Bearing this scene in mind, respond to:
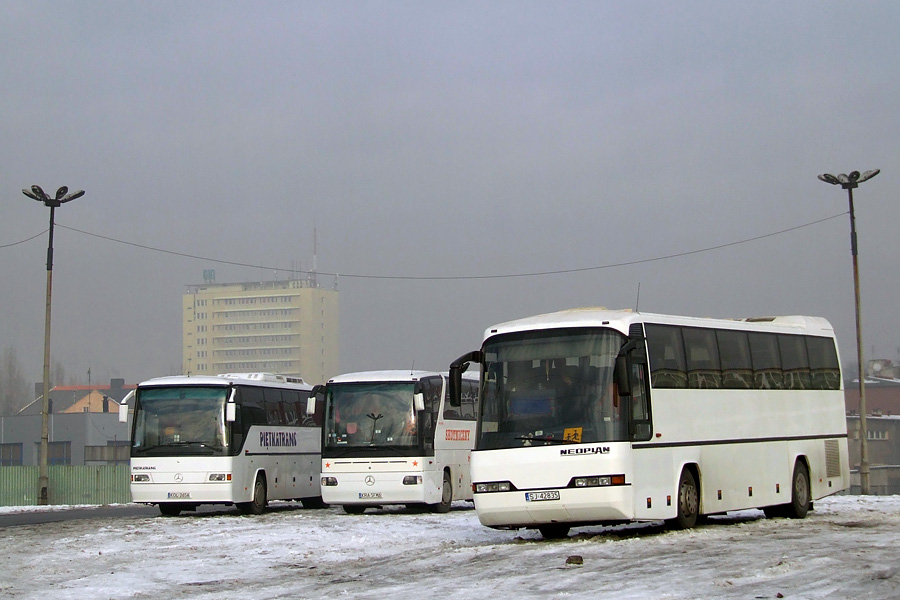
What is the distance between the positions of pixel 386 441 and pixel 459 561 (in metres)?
13.4

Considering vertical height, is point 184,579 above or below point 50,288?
below

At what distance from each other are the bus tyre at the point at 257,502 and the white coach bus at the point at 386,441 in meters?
2.30

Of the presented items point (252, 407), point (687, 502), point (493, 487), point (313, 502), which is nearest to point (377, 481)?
point (252, 407)

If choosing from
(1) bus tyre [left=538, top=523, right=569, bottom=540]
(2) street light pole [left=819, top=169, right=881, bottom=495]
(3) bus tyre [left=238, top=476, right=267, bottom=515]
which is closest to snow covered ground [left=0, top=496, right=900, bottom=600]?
(1) bus tyre [left=538, top=523, right=569, bottom=540]

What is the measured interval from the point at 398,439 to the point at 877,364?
107 m

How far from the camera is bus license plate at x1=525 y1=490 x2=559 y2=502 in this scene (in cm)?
1730

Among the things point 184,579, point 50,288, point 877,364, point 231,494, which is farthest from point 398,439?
point 877,364

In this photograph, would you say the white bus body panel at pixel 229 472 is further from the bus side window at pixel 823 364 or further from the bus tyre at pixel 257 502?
the bus side window at pixel 823 364

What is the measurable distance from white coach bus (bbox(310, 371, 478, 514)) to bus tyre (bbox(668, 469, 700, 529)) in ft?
29.9

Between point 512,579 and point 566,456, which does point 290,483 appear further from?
point 512,579

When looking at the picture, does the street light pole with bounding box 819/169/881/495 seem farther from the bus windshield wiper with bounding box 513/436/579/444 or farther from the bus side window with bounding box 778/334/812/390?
the bus windshield wiper with bounding box 513/436/579/444

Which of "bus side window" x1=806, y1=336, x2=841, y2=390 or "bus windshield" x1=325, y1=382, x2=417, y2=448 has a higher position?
"bus side window" x1=806, y1=336, x2=841, y2=390

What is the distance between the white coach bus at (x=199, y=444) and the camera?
93.4 feet

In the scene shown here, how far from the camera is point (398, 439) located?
28.5 m
